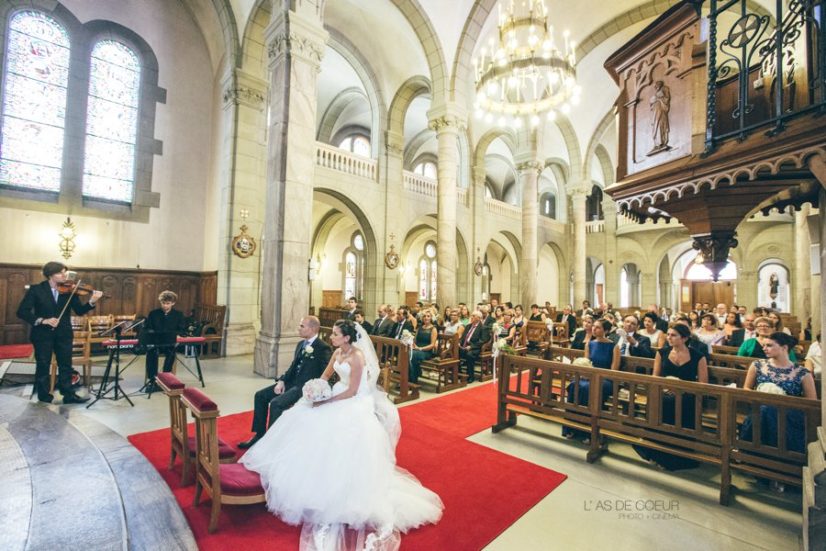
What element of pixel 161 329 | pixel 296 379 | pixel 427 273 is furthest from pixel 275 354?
pixel 427 273

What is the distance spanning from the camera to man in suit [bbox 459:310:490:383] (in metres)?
7.31

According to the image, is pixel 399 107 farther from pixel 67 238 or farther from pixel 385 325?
pixel 67 238

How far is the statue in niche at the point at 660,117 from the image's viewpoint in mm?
3068

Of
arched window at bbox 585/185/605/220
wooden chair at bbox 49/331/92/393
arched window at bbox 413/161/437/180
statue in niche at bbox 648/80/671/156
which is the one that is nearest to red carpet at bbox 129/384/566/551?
wooden chair at bbox 49/331/92/393

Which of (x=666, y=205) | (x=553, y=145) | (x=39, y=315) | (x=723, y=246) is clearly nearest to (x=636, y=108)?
(x=666, y=205)

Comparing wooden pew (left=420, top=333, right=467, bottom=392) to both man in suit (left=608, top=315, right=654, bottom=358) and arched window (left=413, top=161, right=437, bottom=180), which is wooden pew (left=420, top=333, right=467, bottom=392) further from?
arched window (left=413, top=161, right=437, bottom=180)

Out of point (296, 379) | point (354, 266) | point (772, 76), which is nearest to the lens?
point (772, 76)

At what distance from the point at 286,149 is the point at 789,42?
6550mm

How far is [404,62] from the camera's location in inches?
500

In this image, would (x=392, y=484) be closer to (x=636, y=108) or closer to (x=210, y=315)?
(x=636, y=108)

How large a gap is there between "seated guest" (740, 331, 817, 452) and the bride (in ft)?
9.97

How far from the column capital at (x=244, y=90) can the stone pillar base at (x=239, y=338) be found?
5.39 metres

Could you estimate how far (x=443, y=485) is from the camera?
3.38 m

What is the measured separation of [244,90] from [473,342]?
8.06m
